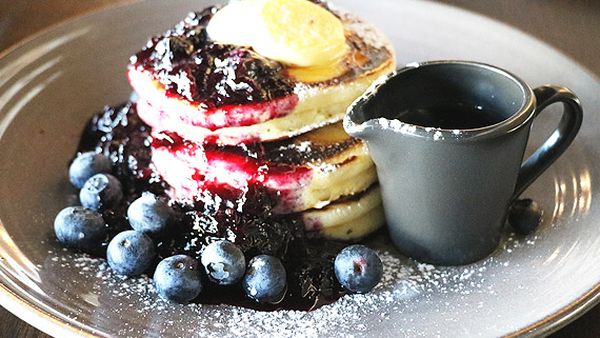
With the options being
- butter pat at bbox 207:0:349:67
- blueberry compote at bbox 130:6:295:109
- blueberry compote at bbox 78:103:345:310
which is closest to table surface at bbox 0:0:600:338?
butter pat at bbox 207:0:349:67

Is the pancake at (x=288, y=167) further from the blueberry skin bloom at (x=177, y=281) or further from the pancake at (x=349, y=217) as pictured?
the blueberry skin bloom at (x=177, y=281)

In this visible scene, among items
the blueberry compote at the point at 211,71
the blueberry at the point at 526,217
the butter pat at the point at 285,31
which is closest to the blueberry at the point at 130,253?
the blueberry compote at the point at 211,71

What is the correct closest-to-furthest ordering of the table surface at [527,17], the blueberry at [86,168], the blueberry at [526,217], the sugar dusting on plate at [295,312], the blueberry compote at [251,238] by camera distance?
the sugar dusting on plate at [295,312], the blueberry compote at [251,238], the blueberry at [526,217], the blueberry at [86,168], the table surface at [527,17]

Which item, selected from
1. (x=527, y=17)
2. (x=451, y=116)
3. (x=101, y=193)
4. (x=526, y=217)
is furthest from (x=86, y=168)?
(x=527, y=17)

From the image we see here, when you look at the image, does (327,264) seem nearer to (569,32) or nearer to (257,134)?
(257,134)

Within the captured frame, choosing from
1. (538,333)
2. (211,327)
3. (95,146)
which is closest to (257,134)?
(211,327)

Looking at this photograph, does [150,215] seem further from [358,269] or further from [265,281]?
[358,269]

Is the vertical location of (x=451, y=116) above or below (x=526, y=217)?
above

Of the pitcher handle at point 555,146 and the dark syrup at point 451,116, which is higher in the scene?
the dark syrup at point 451,116
